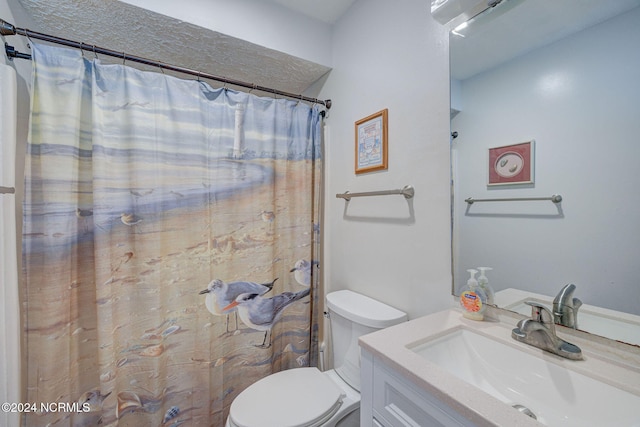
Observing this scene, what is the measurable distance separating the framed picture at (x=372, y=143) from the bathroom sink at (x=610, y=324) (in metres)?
0.90

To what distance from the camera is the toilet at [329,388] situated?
1016mm

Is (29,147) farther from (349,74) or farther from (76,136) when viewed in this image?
(349,74)

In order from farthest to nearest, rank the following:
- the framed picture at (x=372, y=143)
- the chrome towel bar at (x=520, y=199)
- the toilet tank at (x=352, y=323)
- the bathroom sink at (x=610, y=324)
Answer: the framed picture at (x=372, y=143)
the toilet tank at (x=352, y=323)
the chrome towel bar at (x=520, y=199)
the bathroom sink at (x=610, y=324)

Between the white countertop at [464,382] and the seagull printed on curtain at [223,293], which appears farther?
the seagull printed on curtain at [223,293]

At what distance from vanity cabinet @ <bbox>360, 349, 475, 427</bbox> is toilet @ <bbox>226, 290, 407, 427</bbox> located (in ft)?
1.09

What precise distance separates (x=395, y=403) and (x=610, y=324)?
617 millimetres

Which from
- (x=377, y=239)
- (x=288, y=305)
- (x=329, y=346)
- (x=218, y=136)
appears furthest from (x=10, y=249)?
(x=377, y=239)

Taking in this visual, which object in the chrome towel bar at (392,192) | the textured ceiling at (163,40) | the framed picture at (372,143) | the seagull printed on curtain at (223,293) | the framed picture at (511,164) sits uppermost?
the textured ceiling at (163,40)

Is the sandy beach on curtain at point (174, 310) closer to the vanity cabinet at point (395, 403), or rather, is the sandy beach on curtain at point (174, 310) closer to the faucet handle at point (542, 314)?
the vanity cabinet at point (395, 403)

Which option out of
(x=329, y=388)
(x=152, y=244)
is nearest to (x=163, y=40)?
(x=152, y=244)

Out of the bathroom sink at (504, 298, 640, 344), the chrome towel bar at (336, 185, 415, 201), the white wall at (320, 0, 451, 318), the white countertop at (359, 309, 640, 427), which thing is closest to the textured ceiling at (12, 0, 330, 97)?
the white wall at (320, 0, 451, 318)

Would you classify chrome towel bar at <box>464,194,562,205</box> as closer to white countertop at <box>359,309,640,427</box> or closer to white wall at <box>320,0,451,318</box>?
white wall at <box>320,0,451,318</box>

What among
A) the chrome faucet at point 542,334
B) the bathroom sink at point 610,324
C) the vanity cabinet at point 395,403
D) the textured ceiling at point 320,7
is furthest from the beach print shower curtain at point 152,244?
the bathroom sink at point 610,324

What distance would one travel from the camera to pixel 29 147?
1.05 m
